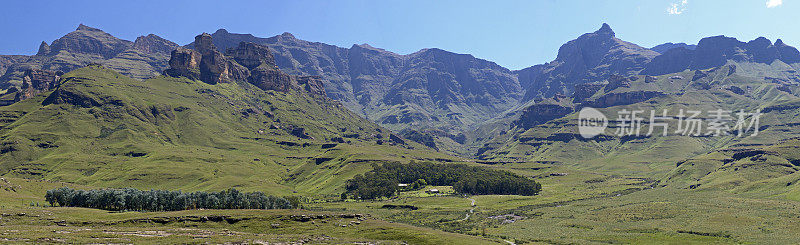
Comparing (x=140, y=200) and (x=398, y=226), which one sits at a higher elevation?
(x=140, y=200)

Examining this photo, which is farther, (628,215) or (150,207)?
A: (628,215)

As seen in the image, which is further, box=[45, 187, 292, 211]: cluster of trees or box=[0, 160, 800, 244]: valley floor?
box=[45, 187, 292, 211]: cluster of trees

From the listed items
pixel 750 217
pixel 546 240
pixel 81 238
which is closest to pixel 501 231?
pixel 546 240

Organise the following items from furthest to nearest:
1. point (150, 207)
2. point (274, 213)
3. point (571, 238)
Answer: point (150, 207) → point (571, 238) → point (274, 213)

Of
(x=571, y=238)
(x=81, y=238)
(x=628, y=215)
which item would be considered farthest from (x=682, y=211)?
(x=81, y=238)

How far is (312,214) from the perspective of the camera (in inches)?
5143

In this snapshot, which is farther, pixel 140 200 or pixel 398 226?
pixel 140 200

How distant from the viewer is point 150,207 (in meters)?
152

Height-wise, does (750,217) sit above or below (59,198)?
below

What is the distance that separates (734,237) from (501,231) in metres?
68.4

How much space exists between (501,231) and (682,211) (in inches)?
3262

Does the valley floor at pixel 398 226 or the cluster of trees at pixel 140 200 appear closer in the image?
the valley floor at pixel 398 226

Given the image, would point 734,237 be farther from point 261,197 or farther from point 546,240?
point 261,197

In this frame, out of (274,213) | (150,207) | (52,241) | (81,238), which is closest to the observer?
(52,241)
